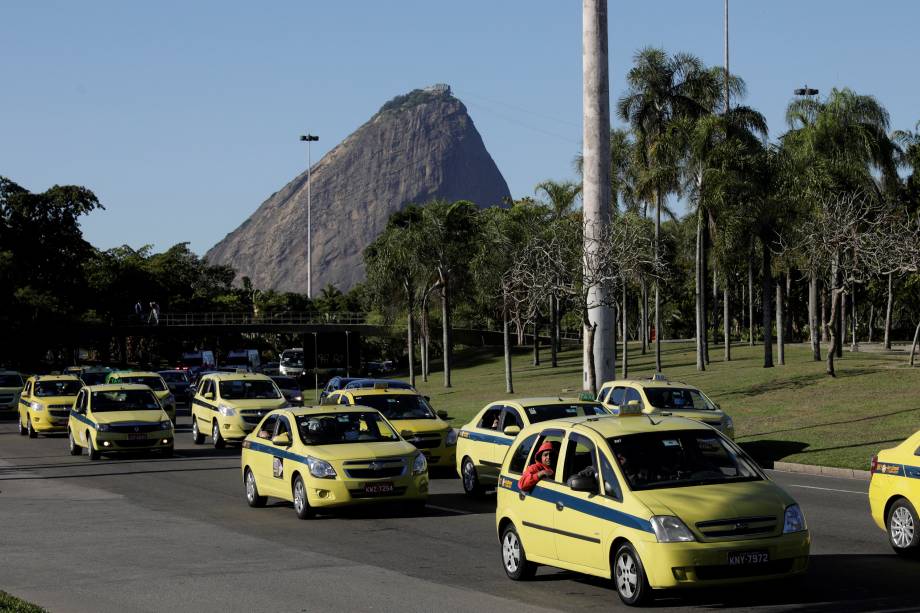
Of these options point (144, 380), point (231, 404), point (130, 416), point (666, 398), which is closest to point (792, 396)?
point (666, 398)

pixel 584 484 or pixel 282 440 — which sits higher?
pixel 584 484

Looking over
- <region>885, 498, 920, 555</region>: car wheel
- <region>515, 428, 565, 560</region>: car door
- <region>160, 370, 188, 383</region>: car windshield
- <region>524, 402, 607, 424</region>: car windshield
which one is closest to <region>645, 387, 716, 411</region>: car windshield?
<region>524, 402, 607, 424</region>: car windshield

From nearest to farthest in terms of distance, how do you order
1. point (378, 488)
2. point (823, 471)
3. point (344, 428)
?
point (378, 488)
point (344, 428)
point (823, 471)

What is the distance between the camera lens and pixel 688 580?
9.57 m

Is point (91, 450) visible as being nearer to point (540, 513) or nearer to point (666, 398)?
point (666, 398)

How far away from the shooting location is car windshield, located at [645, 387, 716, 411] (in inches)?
979

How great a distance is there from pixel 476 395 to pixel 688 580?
4254 cm

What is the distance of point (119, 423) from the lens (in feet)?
87.6

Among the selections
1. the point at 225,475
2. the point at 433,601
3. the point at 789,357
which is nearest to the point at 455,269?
the point at 789,357

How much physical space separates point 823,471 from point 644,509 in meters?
14.3

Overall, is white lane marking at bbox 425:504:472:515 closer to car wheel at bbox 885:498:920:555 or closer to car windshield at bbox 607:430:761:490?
car wheel at bbox 885:498:920:555

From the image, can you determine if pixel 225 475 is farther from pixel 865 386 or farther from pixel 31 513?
pixel 865 386

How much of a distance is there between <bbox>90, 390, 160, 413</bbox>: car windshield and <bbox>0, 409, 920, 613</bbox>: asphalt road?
6775mm

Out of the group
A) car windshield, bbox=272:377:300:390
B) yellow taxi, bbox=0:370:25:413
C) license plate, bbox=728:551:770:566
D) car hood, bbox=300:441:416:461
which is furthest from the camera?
car windshield, bbox=272:377:300:390
